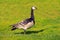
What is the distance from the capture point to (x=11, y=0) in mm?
35438

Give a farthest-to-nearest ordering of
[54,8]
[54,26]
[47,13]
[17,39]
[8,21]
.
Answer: [54,8]
[47,13]
[8,21]
[54,26]
[17,39]

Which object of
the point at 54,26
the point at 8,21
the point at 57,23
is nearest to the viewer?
the point at 54,26

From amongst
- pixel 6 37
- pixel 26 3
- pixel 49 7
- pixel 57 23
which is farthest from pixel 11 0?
pixel 6 37

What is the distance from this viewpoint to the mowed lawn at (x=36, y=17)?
19656 millimetres

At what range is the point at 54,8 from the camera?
31219 millimetres

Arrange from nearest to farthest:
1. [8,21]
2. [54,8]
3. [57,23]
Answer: [57,23], [8,21], [54,8]

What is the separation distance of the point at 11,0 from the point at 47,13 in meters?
7.55

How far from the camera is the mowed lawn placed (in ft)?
64.5

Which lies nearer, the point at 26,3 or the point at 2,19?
the point at 2,19

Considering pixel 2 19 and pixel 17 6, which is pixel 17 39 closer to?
pixel 2 19

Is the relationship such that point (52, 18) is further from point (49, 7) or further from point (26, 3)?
point (26, 3)

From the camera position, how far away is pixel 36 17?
27297mm

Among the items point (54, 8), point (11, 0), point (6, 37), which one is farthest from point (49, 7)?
point (6, 37)

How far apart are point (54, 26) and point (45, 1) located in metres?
13.2
